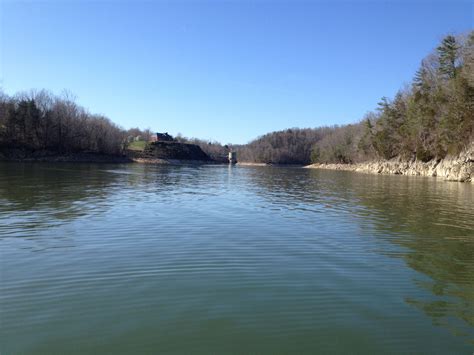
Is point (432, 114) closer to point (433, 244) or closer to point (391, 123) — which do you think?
point (391, 123)

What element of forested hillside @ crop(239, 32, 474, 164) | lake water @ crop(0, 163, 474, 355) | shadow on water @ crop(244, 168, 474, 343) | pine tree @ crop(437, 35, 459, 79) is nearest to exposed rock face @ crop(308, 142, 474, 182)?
forested hillside @ crop(239, 32, 474, 164)

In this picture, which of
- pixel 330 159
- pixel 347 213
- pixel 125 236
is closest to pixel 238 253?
pixel 125 236

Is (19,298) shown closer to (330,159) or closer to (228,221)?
(228,221)

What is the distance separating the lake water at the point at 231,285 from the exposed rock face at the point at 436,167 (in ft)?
135

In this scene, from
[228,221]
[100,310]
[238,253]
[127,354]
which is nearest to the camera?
[127,354]

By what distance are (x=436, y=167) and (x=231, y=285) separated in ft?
246

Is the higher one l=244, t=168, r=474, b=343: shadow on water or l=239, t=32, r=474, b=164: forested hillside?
l=239, t=32, r=474, b=164: forested hillside

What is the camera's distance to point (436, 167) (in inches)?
2876

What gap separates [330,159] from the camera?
161 m

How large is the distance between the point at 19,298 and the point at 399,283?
875 cm

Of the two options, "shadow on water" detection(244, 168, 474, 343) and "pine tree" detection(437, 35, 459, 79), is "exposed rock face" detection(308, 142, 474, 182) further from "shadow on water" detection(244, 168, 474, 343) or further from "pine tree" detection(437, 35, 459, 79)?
"shadow on water" detection(244, 168, 474, 343)

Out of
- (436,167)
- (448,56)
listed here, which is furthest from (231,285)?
(436,167)

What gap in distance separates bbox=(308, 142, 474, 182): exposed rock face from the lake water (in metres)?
41.3

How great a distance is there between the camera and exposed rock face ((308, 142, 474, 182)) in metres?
53.2
